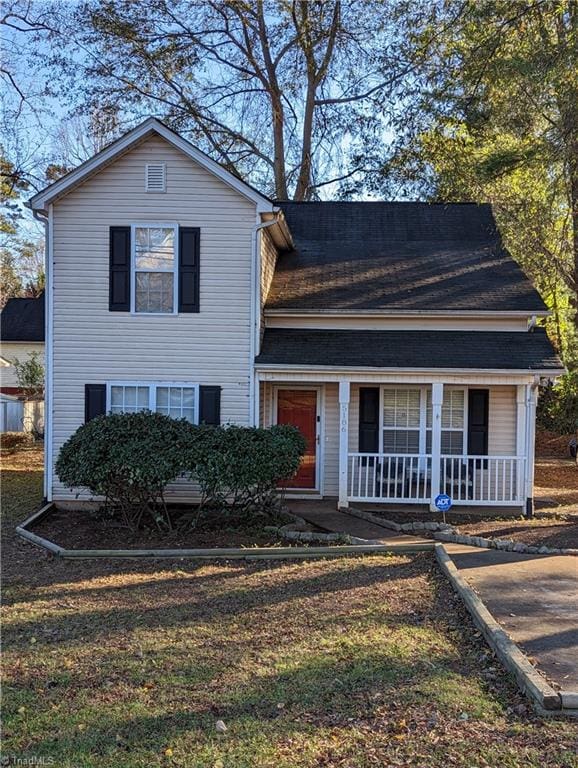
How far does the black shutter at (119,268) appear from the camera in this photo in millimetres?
11500

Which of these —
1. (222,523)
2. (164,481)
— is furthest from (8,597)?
(222,523)

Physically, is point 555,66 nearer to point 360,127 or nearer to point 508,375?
point 508,375

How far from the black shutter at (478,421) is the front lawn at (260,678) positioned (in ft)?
16.9

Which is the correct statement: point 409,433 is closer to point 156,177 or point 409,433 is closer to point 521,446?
point 521,446

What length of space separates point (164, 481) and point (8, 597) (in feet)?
10.4

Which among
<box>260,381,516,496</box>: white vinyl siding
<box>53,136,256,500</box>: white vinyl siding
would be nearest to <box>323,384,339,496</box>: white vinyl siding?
<box>260,381,516,496</box>: white vinyl siding

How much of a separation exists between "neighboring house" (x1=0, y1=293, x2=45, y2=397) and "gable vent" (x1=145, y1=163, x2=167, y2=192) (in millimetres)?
20141

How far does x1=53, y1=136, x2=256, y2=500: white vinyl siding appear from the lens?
1146cm

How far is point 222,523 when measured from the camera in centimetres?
1069

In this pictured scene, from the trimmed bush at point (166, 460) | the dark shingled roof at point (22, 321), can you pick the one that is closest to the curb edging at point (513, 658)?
the trimmed bush at point (166, 460)

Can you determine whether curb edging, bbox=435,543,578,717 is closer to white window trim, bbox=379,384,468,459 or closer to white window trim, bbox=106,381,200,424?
white window trim, bbox=379,384,468,459

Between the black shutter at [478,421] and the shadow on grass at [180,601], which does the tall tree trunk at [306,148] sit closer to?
the black shutter at [478,421]

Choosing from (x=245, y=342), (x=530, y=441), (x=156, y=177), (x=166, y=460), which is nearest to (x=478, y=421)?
(x=530, y=441)

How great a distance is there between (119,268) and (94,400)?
2.50 metres
